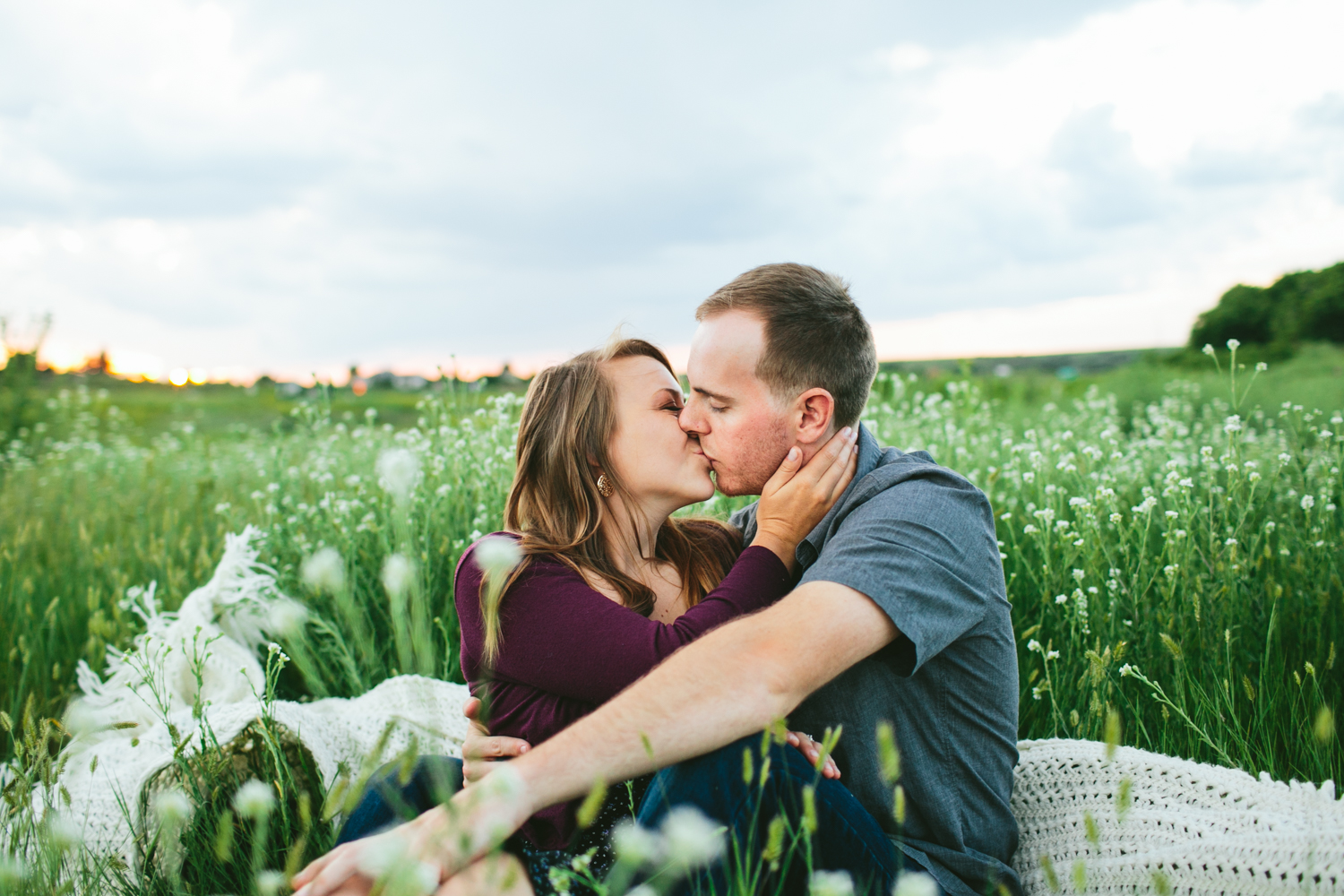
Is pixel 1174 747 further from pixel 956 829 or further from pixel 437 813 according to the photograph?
pixel 437 813

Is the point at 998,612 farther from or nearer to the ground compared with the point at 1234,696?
farther from the ground

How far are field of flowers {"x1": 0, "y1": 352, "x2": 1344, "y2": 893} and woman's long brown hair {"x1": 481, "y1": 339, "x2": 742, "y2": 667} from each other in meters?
0.52

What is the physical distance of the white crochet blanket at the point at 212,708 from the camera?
2.71m

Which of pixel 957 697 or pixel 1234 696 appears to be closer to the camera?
pixel 957 697

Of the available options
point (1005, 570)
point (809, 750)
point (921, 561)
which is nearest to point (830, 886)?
point (809, 750)

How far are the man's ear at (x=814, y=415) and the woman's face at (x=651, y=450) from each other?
331 mm

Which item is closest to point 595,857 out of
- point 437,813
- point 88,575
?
point 437,813

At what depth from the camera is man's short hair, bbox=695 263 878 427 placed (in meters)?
2.64

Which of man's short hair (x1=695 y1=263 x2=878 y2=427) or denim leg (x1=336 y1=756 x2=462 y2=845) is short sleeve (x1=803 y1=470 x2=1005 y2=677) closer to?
man's short hair (x1=695 y1=263 x2=878 y2=427)

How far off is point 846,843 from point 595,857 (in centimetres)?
71

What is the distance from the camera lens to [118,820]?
274 centimetres

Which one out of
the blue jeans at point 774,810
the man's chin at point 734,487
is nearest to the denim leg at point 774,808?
the blue jeans at point 774,810

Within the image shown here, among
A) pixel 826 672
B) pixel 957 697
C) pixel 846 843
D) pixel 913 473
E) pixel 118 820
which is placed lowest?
pixel 118 820

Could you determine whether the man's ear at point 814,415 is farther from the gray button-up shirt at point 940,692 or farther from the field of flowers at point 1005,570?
the field of flowers at point 1005,570
